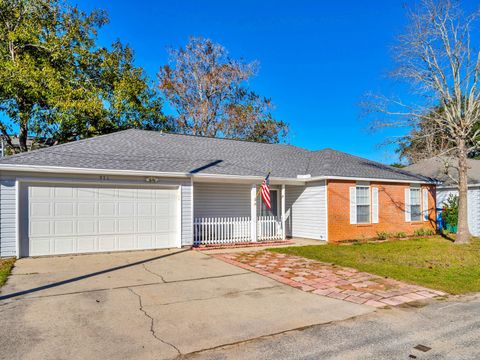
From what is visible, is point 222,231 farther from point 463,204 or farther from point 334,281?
point 463,204

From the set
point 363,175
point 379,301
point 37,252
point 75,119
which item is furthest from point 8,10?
point 379,301

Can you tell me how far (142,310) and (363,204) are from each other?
12.4 metres

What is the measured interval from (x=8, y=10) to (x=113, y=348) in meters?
21.3

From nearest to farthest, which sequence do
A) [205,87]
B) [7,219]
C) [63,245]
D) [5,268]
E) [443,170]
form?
[5,268], [7,219], [63,245], [443,170], [205,87]

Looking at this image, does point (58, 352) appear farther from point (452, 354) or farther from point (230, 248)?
point (230, 248)

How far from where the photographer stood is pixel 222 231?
1410 cm

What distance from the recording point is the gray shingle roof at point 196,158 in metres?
11.7

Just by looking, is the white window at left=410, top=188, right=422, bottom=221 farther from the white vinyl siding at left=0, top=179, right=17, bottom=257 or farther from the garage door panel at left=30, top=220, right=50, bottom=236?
the white vinyl siding at left=0, top=179, right=17, bottom=257

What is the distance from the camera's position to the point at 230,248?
12953 mm

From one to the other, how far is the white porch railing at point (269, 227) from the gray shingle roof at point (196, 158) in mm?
1963

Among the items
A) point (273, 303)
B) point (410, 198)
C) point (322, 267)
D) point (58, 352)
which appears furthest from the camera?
point (410, 198)

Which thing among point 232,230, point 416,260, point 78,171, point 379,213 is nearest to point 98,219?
point 78,171

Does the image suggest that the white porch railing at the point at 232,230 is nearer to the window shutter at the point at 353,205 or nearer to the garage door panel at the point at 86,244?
the window shutter at the point at 353,205

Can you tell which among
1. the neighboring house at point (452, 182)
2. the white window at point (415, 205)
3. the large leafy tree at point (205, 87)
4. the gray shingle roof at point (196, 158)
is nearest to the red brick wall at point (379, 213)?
the white window at point (415, 205)
